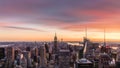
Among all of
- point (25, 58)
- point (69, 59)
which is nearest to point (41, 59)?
point (25, 58)

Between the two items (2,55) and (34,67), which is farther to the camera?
(2,55)

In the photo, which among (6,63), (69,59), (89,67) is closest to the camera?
(89,67)

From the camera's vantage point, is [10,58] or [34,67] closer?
[34,67]

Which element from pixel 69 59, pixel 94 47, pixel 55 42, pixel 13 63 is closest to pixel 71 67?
pixel 69 59

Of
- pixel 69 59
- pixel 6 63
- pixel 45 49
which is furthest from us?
pixel 45 49

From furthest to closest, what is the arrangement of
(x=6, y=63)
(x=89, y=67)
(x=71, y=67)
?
1. (x=6, y=63)
2. (x=71, y=67)
3. (x=89, y=67)

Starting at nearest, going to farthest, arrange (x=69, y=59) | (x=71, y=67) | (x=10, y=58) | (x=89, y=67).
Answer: (x=89, y=67), (x=71, y=67), (x=69, y=59), (x=10, y=58)

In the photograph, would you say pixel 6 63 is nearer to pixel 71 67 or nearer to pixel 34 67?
pixel 34 67

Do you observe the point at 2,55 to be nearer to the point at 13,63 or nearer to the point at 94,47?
the point at 13,63
